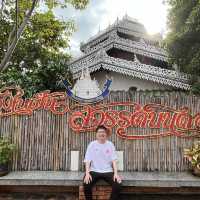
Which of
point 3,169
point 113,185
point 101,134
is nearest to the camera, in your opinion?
point 113,185

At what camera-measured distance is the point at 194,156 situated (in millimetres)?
6766

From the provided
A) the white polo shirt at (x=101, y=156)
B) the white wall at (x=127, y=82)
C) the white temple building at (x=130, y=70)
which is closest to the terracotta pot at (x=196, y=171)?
the white polo shirt at (x=101, y=156)

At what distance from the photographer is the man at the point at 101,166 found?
17.7 feet

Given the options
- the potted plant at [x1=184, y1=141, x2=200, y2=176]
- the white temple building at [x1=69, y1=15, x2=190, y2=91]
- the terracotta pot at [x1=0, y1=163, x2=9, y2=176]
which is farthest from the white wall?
the terracotta pot at [x1=0, y1=163, x2=9, y2=176]

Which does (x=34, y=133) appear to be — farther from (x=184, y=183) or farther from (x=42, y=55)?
(x=42, y=55)

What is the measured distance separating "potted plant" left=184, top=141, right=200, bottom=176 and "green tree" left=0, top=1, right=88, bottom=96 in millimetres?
7574

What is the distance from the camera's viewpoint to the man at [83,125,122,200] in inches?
213

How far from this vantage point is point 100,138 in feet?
18.8

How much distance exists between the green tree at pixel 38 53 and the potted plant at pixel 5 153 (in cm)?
583

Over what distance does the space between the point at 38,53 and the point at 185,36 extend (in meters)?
8.39

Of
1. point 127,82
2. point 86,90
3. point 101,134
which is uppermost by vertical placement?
point 127,82

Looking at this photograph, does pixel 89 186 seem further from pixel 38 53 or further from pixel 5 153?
pixel 38 53

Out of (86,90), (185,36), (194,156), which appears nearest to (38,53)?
(185,36)

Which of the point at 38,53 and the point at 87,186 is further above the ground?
the point at 38,53
